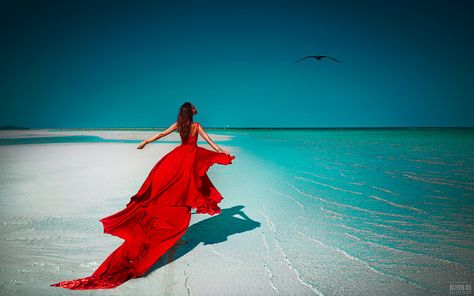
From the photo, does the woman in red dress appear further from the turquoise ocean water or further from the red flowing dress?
the turquoise ocean water

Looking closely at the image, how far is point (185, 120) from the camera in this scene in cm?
453

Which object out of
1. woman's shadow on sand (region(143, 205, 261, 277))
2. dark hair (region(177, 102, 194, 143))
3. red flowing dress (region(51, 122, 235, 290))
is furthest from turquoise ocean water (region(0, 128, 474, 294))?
dark hair (region(177, 102, 194, 143))

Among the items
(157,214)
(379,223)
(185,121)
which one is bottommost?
(379,223)

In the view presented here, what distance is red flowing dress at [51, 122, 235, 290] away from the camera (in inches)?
137

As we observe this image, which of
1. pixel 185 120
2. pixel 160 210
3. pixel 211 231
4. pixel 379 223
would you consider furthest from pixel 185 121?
pixel 379 223

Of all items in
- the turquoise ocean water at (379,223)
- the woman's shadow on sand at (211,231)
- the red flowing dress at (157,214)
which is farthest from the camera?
the woman's shadow on sand at (211,231)

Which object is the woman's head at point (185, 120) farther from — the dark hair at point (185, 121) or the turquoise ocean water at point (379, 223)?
the turquoise ocean water at point (379, 223)

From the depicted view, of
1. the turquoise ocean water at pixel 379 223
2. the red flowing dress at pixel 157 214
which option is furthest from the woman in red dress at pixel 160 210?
the turquoise ocean water at pixel 379 223

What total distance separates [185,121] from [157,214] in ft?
4.47

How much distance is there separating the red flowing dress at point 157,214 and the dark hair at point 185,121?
9 centimetres

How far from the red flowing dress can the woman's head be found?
9 centimetres

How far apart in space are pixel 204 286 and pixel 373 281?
1889 mm

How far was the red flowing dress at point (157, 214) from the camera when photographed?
3.48 meters

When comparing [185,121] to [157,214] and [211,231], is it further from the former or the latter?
[211,231]
